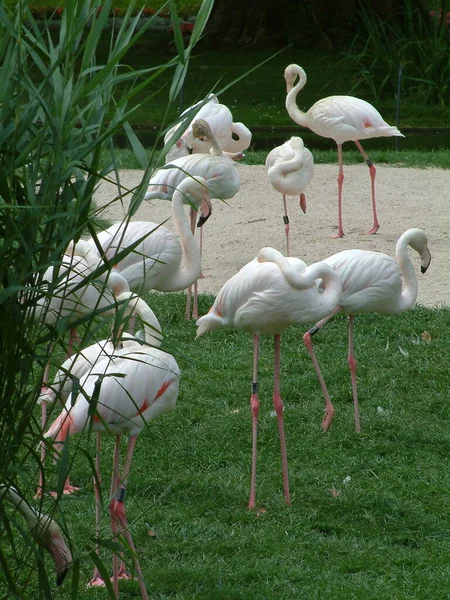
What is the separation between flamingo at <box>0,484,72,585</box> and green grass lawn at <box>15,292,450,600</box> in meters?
0.24

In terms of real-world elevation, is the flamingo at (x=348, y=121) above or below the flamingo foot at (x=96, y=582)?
above

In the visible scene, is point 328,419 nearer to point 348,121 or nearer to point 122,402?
point 122,402

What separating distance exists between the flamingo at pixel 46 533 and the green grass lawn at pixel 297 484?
0.78ft

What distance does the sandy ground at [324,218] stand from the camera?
8.05 meters

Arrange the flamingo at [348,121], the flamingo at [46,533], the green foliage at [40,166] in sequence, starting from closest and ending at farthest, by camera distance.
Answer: the green foliage at [40,166]
the flamingo at [46,533]
the flamingo at [348,121]

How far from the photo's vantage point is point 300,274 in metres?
4.47

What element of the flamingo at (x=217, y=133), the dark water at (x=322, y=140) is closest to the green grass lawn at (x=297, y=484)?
the flamingo at (x=217, y=133)

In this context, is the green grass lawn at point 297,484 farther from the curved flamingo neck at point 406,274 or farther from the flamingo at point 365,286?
the curved flamingo neck at point 406,274

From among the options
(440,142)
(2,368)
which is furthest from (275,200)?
(2,368)

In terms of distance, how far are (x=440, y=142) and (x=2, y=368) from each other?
11.7 meters

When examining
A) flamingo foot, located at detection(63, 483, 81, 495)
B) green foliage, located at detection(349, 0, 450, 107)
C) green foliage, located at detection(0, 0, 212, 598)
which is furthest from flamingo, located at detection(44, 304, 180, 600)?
green foliage, located at detection(349, 0, 450, 107)

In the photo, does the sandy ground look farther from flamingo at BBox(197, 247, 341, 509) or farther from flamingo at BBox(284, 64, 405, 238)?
flamingo at BBox(197, 247, 341, 509)

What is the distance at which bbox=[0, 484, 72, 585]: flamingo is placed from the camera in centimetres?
257

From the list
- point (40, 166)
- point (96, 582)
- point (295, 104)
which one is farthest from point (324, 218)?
point (40, 166)
